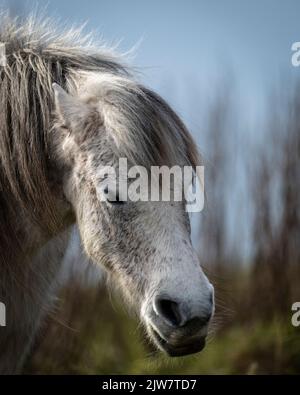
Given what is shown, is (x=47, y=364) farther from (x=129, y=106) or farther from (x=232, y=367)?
(x=129, y=106)

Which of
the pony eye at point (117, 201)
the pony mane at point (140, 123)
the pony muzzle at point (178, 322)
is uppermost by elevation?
the pony mane at point (140, 123)

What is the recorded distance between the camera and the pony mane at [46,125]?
2432mm

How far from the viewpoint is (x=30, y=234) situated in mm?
2650

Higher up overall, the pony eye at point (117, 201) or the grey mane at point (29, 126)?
the grey mane at point (29, 126)

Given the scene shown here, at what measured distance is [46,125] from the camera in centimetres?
256

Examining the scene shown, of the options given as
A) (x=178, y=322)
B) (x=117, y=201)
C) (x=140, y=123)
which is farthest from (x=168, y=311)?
(x=140, y=123)

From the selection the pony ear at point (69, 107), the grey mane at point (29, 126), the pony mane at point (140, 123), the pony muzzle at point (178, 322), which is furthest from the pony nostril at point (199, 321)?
the pony ear at point (69, 107)

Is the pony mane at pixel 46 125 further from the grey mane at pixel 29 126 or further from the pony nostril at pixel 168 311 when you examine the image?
the pony nostril at pixel 168 311

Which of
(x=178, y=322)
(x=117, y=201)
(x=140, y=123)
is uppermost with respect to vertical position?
(x=140, y=123)

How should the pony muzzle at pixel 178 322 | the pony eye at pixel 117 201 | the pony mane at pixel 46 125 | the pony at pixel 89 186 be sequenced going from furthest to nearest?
1. the pony mane at pixel 46 125
2. the pony eye at pixel 117 201
3. the pony at pixel 89 186
4. the pony muzzle at pixel 178 322

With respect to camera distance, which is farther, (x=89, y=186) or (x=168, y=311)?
(x=89, y=186)

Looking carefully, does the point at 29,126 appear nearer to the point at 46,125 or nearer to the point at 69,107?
the point at 46,125

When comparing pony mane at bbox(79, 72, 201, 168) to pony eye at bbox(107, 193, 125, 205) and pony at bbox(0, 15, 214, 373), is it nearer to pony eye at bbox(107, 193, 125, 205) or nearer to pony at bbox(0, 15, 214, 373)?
pony at bbox(0, 15, 214, 373)

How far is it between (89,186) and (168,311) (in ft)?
2.00
